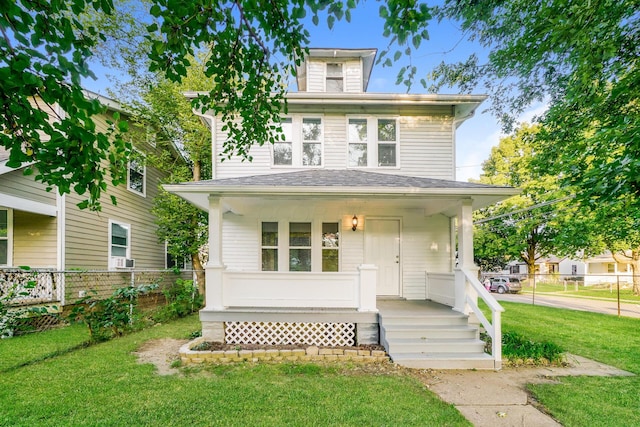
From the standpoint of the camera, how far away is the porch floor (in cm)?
507

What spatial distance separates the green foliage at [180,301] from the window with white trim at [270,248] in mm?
3073

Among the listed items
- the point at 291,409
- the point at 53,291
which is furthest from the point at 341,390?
the point at 53,291

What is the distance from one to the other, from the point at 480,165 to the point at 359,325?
80.7 ft

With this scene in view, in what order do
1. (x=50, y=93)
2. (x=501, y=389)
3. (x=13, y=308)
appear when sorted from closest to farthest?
(x=50, y=93) → (x=501, y=389) → (x=13, y=308)

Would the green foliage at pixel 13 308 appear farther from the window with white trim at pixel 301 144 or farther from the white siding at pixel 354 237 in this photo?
the window with white trim at pixel 301 144

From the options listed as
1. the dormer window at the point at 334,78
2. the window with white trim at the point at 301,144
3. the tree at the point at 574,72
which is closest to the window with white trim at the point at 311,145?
the window with white trim at the point at 301,144

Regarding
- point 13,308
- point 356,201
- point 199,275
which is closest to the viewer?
point 13,308

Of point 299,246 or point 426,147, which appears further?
point 426,147

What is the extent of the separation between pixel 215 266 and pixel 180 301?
474 cm

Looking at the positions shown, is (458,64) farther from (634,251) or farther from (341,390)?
(634,251)

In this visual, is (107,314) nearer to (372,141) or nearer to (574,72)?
(372,141)

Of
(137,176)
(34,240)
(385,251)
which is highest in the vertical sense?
(137,176)

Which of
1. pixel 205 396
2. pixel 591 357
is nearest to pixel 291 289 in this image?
pixel 205 396

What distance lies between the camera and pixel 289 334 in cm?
617
